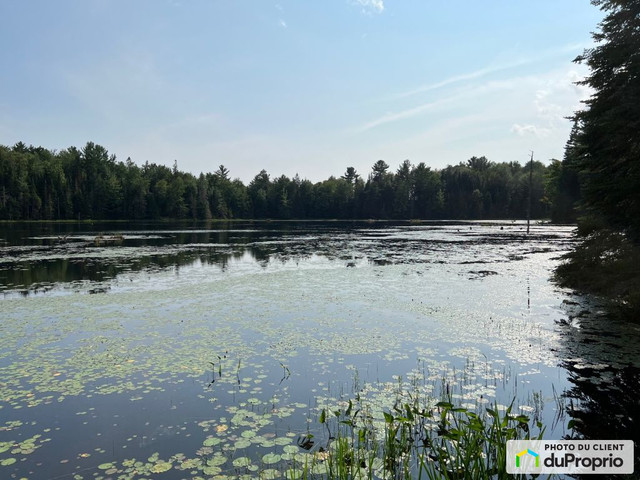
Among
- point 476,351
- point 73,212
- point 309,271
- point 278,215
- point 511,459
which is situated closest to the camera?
point 511,459

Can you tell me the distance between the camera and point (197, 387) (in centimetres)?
891

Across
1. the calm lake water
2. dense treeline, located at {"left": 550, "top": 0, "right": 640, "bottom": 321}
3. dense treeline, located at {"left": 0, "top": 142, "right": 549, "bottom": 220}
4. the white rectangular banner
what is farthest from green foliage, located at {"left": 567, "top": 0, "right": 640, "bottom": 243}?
dense treeline, located at {"left": 0, "top": 142, "right": 549, "bottom": 220}

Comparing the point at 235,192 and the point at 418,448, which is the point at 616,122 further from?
the point at 235,192

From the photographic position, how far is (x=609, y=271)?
19.4 meters

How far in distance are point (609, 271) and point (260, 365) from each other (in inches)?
690

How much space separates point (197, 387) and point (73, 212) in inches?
5405

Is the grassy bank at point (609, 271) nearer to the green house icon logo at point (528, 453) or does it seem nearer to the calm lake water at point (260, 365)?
the calm lake water at point (260, 365)

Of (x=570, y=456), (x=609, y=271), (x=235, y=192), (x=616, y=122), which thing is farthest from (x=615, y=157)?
(x=235, y=192)

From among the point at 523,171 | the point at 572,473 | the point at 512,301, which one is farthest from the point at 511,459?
the point at 523,171

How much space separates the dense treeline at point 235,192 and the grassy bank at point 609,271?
10869 centimetres

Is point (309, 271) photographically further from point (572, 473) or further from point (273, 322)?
point (572, 473)

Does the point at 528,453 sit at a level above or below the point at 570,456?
above

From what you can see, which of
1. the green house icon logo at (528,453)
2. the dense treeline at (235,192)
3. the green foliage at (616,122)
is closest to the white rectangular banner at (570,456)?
the green house icon logo at (528,453)

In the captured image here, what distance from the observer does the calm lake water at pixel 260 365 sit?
6.64m
